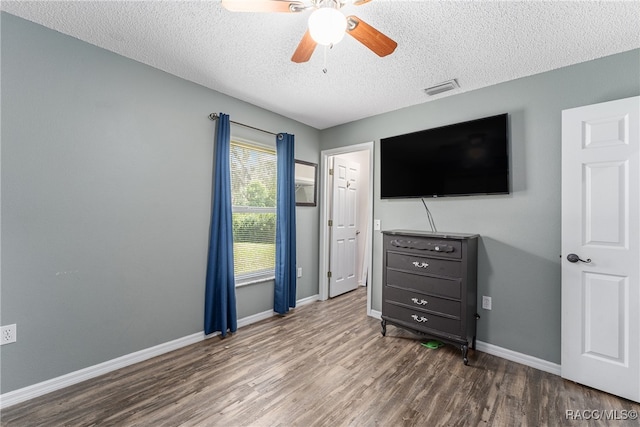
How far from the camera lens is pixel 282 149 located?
339 cm

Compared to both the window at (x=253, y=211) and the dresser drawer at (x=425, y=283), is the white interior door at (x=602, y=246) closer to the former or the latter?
the dresser drawer at (x=425, y=283)

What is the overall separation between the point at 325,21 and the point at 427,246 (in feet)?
6.65

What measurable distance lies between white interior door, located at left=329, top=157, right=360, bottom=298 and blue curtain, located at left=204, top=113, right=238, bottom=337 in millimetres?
1693

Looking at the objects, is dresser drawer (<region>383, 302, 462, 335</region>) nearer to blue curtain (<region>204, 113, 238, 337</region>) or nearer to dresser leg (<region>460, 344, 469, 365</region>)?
dresser leg (<region>460, 344, 469, 365</region>)

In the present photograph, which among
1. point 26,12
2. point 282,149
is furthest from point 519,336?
point 26,12

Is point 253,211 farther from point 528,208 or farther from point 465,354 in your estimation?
point 528,208

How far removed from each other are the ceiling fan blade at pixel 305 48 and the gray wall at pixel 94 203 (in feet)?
4.71

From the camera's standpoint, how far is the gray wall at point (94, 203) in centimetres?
179

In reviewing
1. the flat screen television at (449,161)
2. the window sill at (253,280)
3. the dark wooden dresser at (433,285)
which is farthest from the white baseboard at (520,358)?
the window sill at (253,280)

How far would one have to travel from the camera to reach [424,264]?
2.58 m

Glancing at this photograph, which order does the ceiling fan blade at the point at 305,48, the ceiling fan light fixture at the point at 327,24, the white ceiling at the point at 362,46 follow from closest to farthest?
the ceiling fan light fixture at the point at 327,24
the ceiling fan blade at the point at 305,48
the white ceiling at the point at 362,46

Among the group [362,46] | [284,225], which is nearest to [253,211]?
[284,225]

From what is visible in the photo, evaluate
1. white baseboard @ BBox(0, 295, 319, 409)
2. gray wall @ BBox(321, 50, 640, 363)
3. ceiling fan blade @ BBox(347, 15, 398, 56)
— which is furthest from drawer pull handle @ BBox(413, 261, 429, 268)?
white baseboard @ BBox(0, 295, 319, 409)

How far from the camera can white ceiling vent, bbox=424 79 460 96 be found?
2565mm
